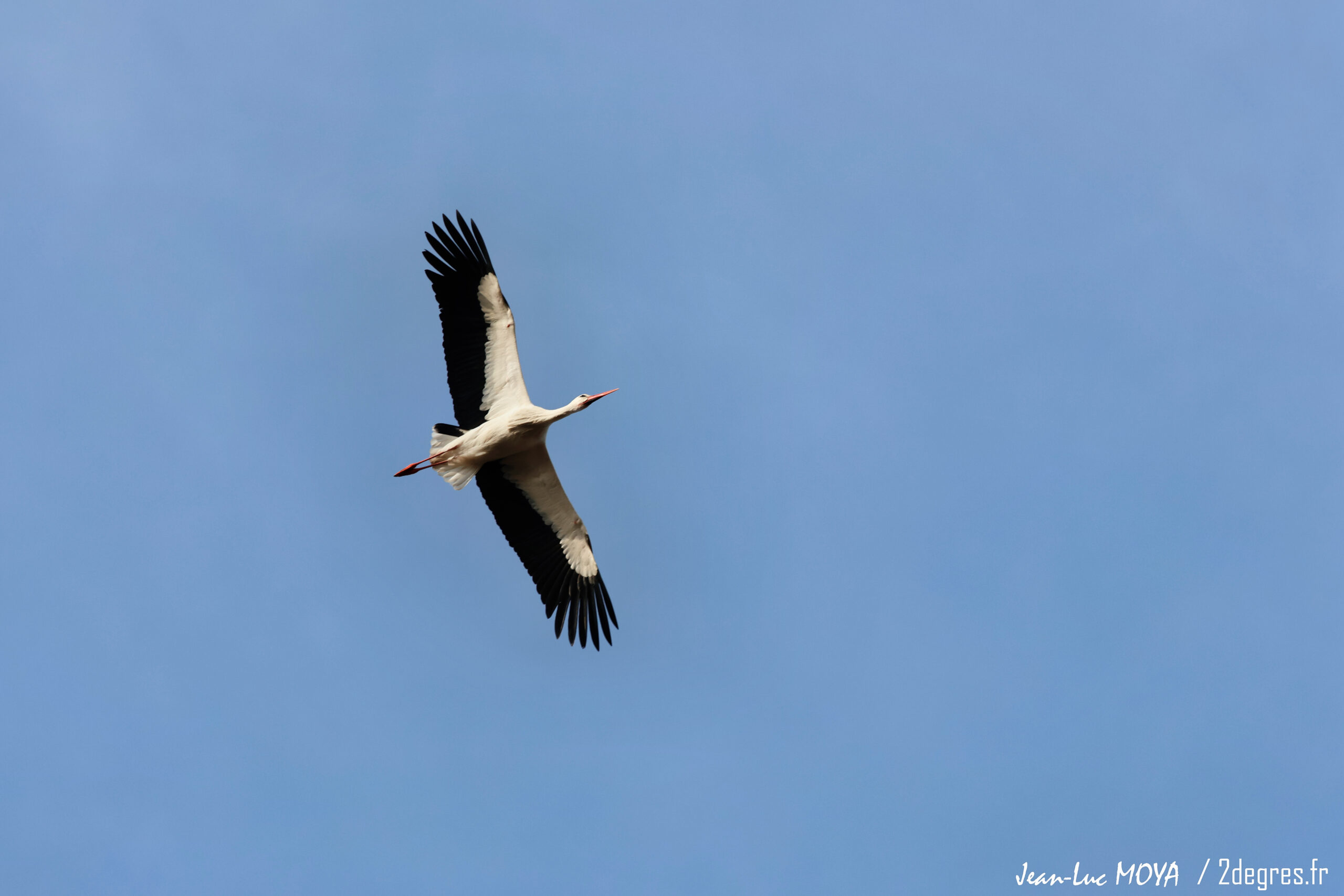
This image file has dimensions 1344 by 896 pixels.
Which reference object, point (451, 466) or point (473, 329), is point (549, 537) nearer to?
point (451, 466)

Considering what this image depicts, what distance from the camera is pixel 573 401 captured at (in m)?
19.7

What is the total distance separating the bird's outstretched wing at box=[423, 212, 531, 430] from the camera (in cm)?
1900

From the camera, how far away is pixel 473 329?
19141 mm

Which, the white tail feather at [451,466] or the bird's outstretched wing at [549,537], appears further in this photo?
the bird's outstretched wing at [549,537]

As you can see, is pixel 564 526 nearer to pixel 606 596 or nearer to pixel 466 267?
pixel 606 596

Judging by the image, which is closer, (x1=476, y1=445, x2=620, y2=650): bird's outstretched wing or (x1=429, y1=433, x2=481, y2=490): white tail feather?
(x1=429, y1=433, x2=481, y2=490): white tail feather

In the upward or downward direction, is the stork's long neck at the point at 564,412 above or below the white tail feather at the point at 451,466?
above

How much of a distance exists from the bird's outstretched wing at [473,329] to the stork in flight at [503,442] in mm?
11

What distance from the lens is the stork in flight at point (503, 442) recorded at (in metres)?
19.0

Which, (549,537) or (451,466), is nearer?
Result: (451,466)

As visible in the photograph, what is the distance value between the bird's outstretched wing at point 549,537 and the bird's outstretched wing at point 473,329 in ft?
3.27

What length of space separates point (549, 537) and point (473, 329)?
11.5ft

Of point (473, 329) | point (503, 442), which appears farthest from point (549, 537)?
point (473, 329)

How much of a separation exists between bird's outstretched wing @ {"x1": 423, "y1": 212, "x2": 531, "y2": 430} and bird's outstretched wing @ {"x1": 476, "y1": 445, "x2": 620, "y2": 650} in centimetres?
100
